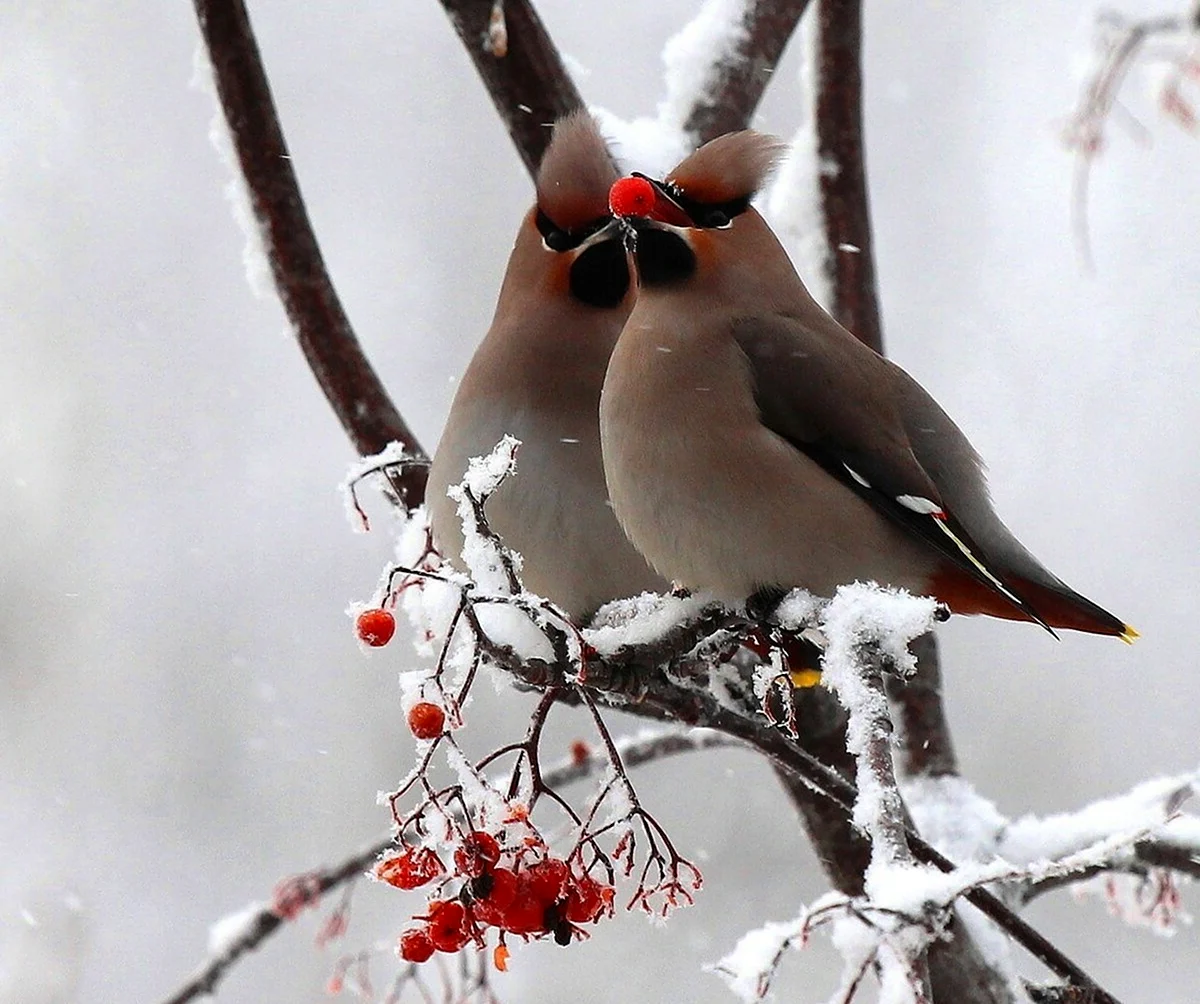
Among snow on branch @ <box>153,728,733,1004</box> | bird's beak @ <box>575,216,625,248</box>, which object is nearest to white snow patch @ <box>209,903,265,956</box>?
snow on branch @ <box>153,728,733,1004</box>

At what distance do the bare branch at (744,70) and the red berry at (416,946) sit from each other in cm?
146

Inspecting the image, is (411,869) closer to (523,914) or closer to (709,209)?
(523,914)

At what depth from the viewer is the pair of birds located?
6.07 ft

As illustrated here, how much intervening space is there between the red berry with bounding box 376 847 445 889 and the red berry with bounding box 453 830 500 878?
0.11 feet

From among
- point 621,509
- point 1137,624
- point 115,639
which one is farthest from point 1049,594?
point 115,639

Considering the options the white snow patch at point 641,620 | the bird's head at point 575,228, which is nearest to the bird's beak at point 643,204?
the bird's head at point 575,228

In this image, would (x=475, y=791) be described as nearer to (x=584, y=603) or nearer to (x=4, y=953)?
(x=584, y=603)

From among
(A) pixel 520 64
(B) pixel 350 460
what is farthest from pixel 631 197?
(B) pixel 350 460

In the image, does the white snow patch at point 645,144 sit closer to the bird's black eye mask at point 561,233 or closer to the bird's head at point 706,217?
the bird's black eye mask at point 561,233

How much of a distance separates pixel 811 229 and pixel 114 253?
5.50m

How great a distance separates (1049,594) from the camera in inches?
75.3

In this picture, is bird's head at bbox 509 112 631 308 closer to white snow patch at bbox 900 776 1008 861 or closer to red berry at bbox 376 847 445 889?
white snow patch at bbox 900 776 1008 861

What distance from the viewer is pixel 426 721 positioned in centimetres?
132

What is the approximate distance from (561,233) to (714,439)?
1.47ft
